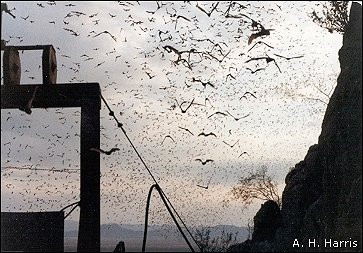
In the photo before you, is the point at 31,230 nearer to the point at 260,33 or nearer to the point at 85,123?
the point at 85,123

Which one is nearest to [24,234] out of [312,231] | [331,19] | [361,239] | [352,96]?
[361,239]

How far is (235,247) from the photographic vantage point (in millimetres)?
16609

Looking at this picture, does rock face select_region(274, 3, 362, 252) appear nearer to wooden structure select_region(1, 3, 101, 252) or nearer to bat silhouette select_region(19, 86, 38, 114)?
wooden structure select_region(1, 3, 101, 252)

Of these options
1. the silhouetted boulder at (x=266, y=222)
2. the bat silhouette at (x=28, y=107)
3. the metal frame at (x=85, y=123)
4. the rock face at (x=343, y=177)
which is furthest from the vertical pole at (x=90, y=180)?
the silhouetted boulder at (x=266, y=222)

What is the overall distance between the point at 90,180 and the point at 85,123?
92 centimetres

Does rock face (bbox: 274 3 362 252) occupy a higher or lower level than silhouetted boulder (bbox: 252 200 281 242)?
higher

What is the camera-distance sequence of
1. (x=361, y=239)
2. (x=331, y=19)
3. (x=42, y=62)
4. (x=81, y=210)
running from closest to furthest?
(x=361, y=239) → (x=81, y=210) → (x=42, y=62) → (x=331, y=19)

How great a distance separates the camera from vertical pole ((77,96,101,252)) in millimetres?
8609

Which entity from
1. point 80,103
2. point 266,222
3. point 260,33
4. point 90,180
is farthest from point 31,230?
point 266,222

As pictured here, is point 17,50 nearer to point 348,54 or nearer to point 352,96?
point 352,96

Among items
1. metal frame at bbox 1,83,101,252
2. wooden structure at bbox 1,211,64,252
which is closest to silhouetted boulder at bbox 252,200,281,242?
wooden structure at bbox 1,211,64,252

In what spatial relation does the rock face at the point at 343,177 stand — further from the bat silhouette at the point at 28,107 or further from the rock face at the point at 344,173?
the bat silhouette at the point at 28,107

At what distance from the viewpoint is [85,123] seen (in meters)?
8.95

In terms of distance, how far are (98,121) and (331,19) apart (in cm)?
1661
